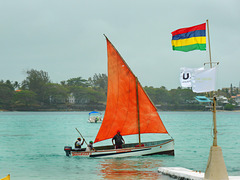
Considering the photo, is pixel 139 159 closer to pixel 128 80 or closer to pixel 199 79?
pixel 128 80

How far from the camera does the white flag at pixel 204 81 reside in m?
12.4

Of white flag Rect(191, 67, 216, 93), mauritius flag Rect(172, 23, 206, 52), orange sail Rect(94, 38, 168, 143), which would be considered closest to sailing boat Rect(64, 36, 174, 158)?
orange sail Rect(94, 38, 168, 143)

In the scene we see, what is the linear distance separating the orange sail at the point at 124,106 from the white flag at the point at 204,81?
1712cm

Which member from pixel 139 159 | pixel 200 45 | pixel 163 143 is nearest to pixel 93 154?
pixel 139 159

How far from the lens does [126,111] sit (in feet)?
100

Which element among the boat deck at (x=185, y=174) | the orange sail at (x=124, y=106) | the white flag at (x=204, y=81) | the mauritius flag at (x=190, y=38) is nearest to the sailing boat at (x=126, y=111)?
the orange sail at (x=124, y=106)

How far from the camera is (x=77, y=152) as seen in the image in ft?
96.8

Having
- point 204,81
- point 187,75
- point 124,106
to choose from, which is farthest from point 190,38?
point 124,106

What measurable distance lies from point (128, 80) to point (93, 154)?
6.17 metres

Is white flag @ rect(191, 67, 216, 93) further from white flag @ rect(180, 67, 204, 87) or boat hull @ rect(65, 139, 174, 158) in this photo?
boat hull @ rect(65, 139, 174, 158)

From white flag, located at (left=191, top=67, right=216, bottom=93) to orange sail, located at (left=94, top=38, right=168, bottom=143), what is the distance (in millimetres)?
17121

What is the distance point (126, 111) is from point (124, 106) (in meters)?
0.43

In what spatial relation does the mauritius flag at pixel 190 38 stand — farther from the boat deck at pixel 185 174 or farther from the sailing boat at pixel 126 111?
the sailing boat at pixel 126 111

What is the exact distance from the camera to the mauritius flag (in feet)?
44.0
